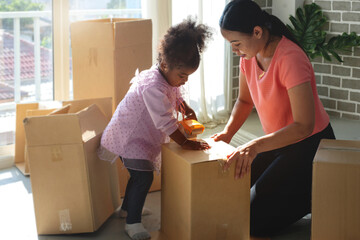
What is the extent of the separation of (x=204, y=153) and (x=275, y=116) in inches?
15.8

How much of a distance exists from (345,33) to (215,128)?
1.22m

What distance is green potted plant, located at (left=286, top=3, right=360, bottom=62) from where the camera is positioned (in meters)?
4.08

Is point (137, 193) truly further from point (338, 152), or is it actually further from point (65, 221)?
point (338, 152)

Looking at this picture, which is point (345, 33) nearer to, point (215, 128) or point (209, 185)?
point (215, 128)

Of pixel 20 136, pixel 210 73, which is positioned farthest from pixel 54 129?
pixel 210 73

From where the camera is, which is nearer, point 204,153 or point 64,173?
point 204,153

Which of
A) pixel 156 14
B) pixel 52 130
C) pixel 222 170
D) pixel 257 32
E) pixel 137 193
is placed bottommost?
pixel 137 193

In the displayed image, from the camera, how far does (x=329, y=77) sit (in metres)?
4.31

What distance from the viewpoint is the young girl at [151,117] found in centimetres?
213

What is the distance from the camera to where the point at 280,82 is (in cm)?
217

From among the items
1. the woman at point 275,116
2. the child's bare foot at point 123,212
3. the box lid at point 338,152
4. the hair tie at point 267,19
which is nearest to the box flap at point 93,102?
the child's bare foot at point 123,212

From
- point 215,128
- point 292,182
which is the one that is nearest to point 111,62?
point 292,182

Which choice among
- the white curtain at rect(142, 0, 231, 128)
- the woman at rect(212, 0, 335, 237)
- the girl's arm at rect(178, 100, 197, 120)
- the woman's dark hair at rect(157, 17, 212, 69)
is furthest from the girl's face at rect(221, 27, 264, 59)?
the white curtain at rect(142, 0, 231, 128)

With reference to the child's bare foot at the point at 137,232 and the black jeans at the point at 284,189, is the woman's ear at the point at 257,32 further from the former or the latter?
the child's bare foot at the point at 137,232
